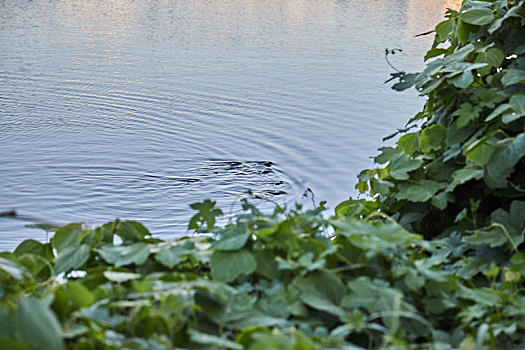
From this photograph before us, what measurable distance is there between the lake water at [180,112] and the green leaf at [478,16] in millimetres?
1199

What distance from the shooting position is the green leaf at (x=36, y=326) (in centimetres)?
74

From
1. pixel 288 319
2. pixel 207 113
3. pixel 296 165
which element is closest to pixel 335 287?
pixel 288 319

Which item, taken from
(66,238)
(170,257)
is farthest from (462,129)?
(66,238)

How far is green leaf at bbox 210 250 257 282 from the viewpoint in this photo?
42.8 inches

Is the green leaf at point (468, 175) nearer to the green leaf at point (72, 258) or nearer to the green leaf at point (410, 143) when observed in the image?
the green leaf at point (410, 143)

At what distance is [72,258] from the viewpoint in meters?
1.22

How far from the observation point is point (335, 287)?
103 cm

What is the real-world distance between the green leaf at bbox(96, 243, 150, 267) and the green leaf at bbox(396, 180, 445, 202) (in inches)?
37.8

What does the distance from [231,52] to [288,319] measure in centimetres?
711

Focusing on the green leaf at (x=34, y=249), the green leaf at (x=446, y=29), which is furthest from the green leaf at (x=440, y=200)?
the green leaf at (x=34, y=249)

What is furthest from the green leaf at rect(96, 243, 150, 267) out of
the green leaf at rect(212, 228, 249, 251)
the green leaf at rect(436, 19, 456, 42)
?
the green leaf at rect(436, 19, 456, 42)

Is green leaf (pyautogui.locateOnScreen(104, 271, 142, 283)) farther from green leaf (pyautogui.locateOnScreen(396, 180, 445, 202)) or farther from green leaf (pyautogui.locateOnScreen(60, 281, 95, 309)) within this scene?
green leaf (pyautogui.locateOnScreen(396, 180, 445, 202))

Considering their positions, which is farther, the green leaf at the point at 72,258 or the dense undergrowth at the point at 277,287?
the green leaf at the point at 72,258

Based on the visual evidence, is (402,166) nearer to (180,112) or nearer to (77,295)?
(77,295)
